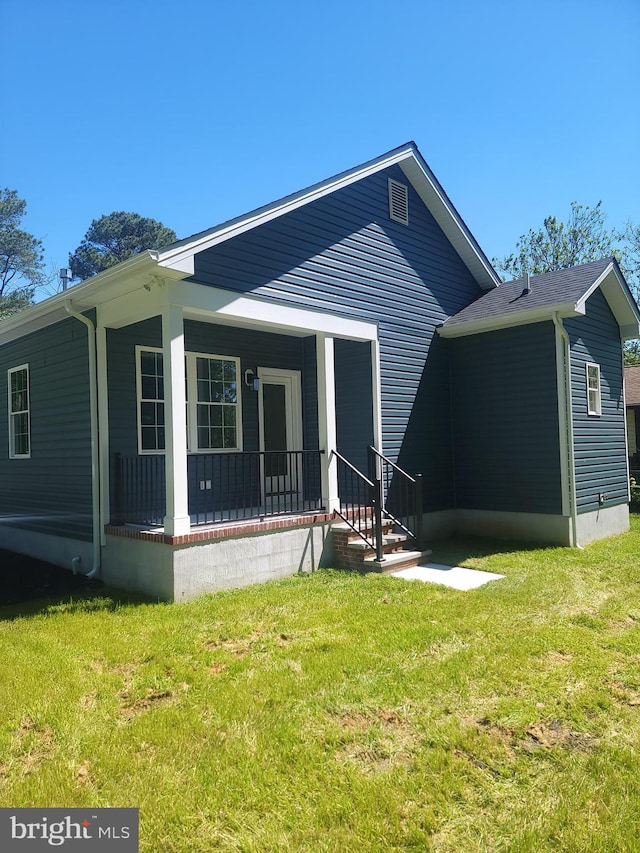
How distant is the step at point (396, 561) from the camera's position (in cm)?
709

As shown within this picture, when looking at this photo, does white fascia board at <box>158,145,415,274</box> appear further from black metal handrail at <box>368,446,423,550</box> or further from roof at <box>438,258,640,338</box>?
black metal handrail at <box>368,446,423,550</box>

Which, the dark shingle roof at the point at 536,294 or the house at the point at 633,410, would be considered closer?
the dark shingle roof at the point at 536,294

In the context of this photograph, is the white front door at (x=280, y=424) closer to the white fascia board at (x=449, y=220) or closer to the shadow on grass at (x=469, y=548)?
the shadow on grass at (x=469, y=548)

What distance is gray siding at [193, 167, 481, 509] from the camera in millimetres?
7312

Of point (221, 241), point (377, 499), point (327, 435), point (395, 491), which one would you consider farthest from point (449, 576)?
point (221, 241)

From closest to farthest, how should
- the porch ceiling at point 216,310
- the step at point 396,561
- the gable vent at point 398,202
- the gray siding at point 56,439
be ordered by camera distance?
the porch ceiling at point 216,310, the step at point 396,561, the gray siding at point 56,439, the gable vent at point 398,202

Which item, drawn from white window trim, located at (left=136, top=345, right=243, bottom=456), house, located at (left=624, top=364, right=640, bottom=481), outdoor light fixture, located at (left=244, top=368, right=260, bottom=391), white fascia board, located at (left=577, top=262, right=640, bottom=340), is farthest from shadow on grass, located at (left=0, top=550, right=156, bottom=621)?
house, located at (left=624, top=364, right=640, bottom=481)

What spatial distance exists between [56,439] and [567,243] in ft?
104

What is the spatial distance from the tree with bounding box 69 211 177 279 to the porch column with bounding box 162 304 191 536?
3530cm

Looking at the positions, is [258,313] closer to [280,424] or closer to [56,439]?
[280,424]

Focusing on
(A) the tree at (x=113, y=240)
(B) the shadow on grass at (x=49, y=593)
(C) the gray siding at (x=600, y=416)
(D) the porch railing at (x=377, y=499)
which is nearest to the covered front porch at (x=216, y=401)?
(D) the porch railing at (x=377, y=499)

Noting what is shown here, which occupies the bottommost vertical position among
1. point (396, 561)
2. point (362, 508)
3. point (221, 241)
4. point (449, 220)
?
point (396, 561)

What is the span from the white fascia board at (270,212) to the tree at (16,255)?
101 feet

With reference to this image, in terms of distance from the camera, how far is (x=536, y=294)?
9.55m
